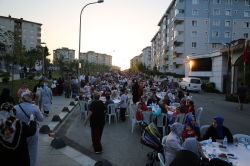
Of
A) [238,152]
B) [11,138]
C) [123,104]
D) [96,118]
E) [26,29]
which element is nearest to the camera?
[11,138]

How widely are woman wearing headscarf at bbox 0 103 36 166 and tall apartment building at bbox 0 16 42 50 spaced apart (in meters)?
76.3

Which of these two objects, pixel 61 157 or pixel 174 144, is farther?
pixel 61 157

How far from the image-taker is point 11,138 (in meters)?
2.48

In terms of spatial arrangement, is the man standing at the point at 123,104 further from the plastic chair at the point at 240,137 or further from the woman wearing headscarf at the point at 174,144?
the woman wearing headscarf at the point at 174,144

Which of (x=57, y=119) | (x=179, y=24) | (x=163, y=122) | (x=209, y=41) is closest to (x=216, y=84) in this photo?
(x=209, y=41)

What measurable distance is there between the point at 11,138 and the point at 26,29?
8036 centimetres

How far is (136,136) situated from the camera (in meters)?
6.85

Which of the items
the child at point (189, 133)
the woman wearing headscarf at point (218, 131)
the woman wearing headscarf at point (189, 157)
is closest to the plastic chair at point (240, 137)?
the woman wearing headscarf at point (218, 131)

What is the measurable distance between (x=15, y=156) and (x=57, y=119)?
5.83 meters

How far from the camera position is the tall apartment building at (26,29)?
63.9 meters

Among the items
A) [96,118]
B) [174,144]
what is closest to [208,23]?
[96,118]

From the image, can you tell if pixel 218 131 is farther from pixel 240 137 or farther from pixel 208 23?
pixel 208 23

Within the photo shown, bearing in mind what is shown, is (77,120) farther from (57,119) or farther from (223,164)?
(223,164)

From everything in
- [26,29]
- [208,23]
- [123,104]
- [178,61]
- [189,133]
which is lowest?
[189,133]
